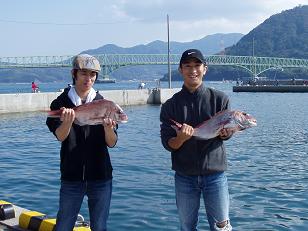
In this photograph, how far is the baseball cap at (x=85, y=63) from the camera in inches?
177

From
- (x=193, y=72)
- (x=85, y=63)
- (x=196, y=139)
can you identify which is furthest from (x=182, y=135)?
(x=85, y=63)

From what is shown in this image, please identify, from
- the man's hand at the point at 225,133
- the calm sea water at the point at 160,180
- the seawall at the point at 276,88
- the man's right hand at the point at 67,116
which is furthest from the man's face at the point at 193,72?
the seawall at the point at 276,88

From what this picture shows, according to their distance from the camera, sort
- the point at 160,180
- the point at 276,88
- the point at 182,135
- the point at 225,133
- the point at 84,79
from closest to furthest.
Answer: the point at 182,135 → the point at 225,133 → the point at 84,79 → the point at 160,180 → the point at 276,88

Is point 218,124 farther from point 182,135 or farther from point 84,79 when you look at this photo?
point 84,79

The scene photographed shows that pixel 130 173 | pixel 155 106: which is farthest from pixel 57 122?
pixel 155 106

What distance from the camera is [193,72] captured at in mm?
4539

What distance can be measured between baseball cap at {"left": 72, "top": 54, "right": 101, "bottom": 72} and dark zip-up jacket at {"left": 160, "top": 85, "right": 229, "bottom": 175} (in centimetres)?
82

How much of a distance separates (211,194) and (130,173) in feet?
31.0

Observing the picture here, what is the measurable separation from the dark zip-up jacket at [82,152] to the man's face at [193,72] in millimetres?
910

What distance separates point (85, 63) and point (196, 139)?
1.28 m

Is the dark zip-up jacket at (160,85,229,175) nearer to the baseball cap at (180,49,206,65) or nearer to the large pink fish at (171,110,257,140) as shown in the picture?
the large pink fish at (171,110,257,140)

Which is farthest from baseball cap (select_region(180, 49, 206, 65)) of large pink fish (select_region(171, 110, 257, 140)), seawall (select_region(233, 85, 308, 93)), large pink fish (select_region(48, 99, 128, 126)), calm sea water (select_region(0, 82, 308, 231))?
seawall (select_region(233, 85, 308, 93))

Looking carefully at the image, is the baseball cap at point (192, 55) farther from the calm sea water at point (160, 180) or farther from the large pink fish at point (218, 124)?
the calm sea water at point (160, 180)

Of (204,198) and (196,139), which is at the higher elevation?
(196,139)
